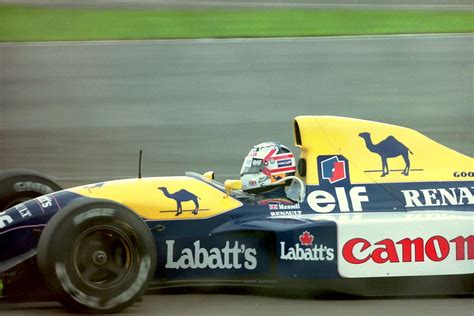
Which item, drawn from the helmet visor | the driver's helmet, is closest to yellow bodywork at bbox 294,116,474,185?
the driver's helmet

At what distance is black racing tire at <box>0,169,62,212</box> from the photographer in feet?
25.2

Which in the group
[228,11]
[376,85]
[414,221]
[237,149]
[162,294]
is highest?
[228,11]

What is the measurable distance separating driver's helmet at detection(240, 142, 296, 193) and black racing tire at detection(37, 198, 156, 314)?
1274 millimetres

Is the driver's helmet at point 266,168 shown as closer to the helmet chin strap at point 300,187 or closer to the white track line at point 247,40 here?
the helmet chin strap at point 300,187

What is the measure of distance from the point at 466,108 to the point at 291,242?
7.97 m

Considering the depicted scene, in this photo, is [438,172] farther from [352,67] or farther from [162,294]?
[352,67]

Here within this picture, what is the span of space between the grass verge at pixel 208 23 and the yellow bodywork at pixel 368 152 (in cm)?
908

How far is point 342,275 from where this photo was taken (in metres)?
6.64

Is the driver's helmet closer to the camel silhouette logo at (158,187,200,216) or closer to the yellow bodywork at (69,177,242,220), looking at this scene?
the yellow bodywork at (69,177,242,220)

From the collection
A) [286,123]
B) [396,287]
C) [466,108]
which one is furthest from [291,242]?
[466,108]

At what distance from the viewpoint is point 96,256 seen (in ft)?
20.2

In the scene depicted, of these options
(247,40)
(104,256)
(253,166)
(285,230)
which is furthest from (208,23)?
(104,256)

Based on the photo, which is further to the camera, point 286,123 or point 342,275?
point 286,123

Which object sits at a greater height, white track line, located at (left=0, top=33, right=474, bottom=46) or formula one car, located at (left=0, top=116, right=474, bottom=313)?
white track line, located at (left=0, top=33, right=474, bottom=46)
